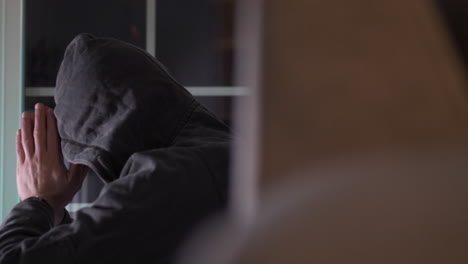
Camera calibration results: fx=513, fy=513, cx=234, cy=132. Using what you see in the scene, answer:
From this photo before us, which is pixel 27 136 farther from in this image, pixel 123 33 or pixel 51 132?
pixel 123 33

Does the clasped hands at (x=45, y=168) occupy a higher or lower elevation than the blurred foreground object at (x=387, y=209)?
lower

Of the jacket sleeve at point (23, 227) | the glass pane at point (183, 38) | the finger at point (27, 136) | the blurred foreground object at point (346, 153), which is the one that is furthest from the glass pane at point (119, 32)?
the blurred foreground object at point (346, 153)

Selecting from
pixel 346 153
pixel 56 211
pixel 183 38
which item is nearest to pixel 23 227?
pixel 56 211

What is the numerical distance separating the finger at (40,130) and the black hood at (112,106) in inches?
1.2

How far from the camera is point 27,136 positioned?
26.9 inches

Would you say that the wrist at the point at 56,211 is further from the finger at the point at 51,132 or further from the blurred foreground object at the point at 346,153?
the blurred foreground object at the point at 346,153

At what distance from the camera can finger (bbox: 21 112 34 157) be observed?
0.67 meters

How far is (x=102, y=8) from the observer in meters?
1.59

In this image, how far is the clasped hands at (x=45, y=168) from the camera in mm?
644

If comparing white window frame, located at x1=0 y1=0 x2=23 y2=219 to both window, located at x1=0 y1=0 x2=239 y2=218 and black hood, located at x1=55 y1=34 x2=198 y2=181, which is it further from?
black hood, located at x1=55 y1=34 x2=198 y2=181

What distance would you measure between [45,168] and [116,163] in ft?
0.40

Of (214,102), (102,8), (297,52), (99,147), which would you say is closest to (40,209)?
(99,147)

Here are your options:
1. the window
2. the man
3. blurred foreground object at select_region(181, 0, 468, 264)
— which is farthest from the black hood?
the window

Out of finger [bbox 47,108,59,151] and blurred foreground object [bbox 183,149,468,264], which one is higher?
blurred foreground object [bbox 183,149,468,264]
